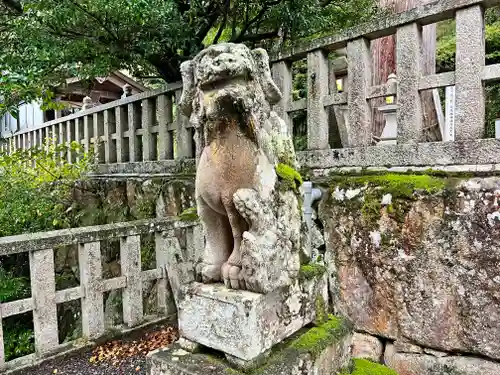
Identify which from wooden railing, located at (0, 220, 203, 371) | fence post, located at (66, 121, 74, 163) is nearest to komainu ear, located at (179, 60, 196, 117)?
wooden railing, located at (0, 220, 203, 371)

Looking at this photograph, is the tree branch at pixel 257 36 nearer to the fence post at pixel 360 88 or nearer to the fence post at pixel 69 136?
the fence post at pixel 360 88

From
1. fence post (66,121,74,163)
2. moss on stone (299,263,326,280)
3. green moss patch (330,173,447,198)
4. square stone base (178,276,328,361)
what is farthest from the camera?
fence post (66,121,74,163)

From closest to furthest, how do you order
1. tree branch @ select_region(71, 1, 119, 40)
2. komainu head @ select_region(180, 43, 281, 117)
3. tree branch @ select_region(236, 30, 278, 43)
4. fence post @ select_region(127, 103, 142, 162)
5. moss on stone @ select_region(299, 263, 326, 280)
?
1. komainu head @ select_region(180, 43, 281, 117)
2. moss on stone @ select_region(299, 263, 326, 280)
3. tree branch @ select_region(71, 1, 119, 40)
4. tree branch @ select_region(236, 30, 278, 43)
5. fence post @ select_region(127, 103, 142, 162)

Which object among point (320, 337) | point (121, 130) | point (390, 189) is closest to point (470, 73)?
point (390, 189)

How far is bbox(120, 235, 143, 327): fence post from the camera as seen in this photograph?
11.2ft

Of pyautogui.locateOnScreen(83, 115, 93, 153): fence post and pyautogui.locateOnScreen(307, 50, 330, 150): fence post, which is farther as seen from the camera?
pyautogui.locateOnScreen(83, 115, 93, 153): fence post

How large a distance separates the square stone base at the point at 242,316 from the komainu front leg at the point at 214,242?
73 millimetres

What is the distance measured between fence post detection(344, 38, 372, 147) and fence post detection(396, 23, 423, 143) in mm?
277

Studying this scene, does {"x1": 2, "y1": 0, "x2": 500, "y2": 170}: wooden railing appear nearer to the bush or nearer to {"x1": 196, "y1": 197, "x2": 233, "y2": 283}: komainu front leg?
{"x1": 196, "y1": 197, "x2": 233, "y2": 283}: komainu front leg

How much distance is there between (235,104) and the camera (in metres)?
1.74

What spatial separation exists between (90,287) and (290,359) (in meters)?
2.00

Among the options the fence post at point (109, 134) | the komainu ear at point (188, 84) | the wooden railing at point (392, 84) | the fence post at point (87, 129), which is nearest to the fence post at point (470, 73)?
the wooden railing at point (392, 84)

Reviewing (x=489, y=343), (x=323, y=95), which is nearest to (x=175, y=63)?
(x=323, y=95)

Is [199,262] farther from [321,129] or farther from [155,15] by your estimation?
[155,15]
